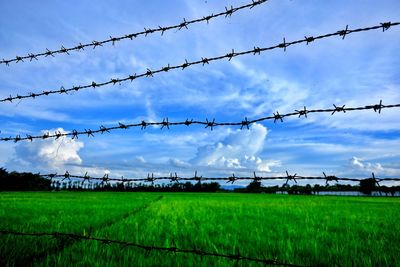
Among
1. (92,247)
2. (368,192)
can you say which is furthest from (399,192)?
(92,247)

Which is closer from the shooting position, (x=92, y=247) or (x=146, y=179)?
(x=92, y=247)

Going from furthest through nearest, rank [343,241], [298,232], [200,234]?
[298,232] → [200,234] → [343,241]

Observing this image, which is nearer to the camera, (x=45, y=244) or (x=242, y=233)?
(x=45, y=244)

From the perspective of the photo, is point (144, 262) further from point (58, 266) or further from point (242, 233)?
point (242, 233)

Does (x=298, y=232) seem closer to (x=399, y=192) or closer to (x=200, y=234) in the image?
(x=200, y=234)

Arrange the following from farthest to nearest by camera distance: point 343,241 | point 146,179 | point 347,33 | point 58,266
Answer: point 343,241
point 146,179
point 347,33
point 58,266

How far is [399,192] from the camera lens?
3.27 meters

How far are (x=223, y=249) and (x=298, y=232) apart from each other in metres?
2.01

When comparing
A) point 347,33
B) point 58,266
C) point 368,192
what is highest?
point 347,33

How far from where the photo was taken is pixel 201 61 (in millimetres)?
4219

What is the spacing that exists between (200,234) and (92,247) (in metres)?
1.82

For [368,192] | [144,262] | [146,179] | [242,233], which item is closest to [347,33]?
[368,192]

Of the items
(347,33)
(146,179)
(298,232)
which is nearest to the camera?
(347,33)

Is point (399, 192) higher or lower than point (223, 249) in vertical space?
higher
